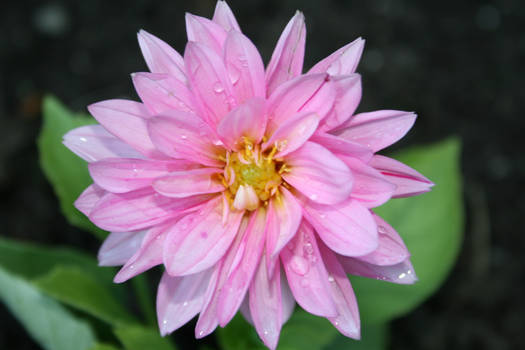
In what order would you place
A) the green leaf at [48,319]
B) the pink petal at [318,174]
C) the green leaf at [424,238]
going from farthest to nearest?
the green leaf at [424,238]
the green leaf at [48,319]
the pink petal at [318,174]

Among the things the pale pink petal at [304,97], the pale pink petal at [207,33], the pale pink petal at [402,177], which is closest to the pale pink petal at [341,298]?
the pale pink petal at [402,177]

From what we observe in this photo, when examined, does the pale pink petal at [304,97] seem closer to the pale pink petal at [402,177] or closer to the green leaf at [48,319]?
the pale pink petal at [402,177]

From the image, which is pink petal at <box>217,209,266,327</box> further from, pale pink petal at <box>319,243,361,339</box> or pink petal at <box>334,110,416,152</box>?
pink petal at <box>334,110,416,152</box>

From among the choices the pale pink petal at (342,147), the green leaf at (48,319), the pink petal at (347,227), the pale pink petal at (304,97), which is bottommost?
the green leaf at (48,319)

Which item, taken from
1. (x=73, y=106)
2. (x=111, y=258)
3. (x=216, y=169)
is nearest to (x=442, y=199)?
(x=216, y=169)

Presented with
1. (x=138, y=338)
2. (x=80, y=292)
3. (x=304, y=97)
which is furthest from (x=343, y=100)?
(x=80, y=292)

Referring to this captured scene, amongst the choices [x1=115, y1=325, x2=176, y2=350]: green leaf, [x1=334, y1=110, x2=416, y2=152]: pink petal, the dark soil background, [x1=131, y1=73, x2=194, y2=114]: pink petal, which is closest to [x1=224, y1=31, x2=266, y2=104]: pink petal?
[x1=131, y1=73, x2=194, y2=114]: pink petal

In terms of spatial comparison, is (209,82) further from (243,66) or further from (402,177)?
(402,177)
